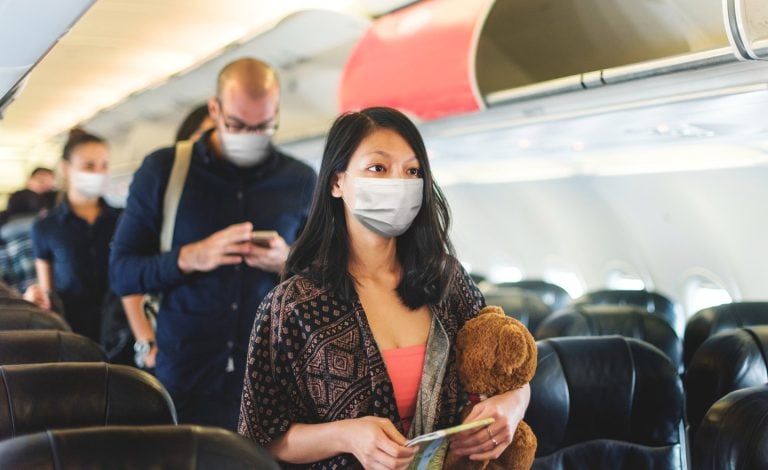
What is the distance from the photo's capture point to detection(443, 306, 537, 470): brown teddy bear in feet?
6.83

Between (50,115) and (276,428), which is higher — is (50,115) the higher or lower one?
the lower one

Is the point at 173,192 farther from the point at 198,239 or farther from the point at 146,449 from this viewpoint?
the point at 146,449

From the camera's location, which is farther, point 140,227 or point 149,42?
point 149,42

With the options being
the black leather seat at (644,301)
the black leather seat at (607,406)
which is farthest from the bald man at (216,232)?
the black leather seat at (644,301)

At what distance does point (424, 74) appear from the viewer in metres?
5.23

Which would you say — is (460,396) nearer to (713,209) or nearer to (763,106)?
(763,106)

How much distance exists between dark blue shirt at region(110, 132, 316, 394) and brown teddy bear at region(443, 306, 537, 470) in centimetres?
131

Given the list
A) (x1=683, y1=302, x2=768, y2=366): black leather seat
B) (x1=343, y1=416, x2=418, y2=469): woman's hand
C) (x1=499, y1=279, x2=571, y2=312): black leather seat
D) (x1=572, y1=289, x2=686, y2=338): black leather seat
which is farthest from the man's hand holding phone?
(x1=499, y1=279, x2=571, y2=312): black leather seat

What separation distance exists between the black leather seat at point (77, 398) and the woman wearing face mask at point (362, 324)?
0.72 meters

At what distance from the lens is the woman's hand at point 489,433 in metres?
2.02

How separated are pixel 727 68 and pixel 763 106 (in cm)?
59

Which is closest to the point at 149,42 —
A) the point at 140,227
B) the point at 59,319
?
the point at 59,319

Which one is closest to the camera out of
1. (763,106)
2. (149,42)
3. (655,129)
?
(763,106)

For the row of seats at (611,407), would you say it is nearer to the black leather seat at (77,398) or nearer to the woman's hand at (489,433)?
the woman's hand at (489,433)
